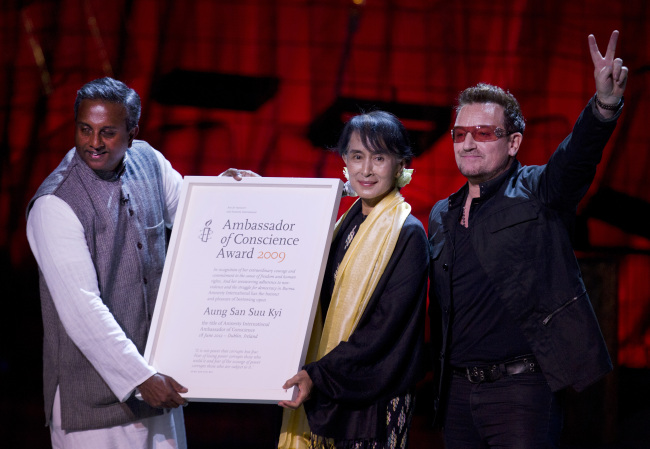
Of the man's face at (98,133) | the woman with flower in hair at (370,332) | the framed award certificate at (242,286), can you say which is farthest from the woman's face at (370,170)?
the man's face at (98,133)

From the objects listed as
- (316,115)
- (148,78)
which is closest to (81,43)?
(148,78)

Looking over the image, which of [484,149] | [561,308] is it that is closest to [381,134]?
[484,149]

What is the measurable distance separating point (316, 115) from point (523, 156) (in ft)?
4.94

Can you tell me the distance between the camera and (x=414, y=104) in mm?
4547

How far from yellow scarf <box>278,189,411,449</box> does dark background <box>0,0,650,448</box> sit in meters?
2.39

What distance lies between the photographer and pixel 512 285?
2.05 m

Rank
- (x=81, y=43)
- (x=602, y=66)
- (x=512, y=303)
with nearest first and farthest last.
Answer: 1. (x=602, y=66)
2. (x=512, y=303)
3. (x=81, y=43)

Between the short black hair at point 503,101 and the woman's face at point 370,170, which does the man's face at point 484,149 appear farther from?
the woman's face at point 370,170

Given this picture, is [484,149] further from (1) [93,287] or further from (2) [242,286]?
(1) [93,287]

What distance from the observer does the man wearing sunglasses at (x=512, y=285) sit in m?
1.97

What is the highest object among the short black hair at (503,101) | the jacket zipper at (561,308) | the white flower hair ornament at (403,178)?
the short black hair at (503,101)

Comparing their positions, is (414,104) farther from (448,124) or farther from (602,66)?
(602,66)

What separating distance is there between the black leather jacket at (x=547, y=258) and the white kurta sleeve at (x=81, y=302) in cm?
101

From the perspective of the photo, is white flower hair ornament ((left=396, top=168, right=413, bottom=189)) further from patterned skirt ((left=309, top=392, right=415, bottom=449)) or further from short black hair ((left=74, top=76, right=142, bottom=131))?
short black hair ((left=74, top=76, right=142, bottom=131))
